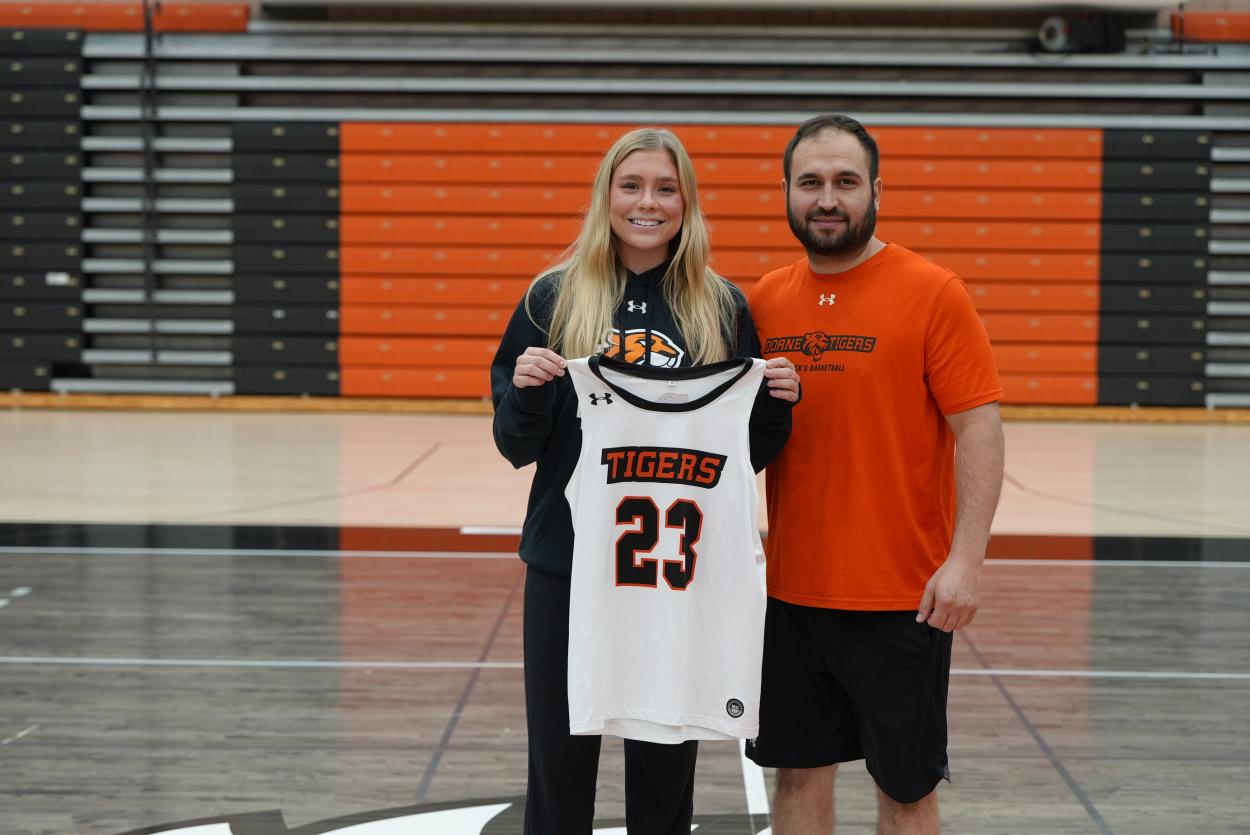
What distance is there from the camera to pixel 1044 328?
45.9 ft

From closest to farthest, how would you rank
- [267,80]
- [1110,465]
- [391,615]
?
[391,615]
[1110,465]
[267,80]

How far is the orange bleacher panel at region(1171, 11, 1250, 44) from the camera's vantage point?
1396cm

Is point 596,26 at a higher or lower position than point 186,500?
higher

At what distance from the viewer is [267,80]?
13.9 metres

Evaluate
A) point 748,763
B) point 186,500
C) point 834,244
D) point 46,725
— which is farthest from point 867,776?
point 186,500

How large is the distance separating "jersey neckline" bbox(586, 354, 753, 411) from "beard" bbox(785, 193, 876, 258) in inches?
9.1

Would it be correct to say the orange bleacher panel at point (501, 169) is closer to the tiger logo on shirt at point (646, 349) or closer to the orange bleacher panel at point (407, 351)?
the orange bleacher panel at point (407, 351)

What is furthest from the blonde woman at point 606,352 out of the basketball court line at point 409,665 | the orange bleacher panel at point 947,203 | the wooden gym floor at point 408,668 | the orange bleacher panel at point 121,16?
the orange bleacher panel at point 121,16

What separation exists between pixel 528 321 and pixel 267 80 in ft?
41.9

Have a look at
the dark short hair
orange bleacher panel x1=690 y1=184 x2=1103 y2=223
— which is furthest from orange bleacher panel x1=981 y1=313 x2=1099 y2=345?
the dark short hair

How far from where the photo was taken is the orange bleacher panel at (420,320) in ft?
46.1

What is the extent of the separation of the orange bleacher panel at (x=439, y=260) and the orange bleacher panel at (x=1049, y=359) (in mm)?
5179

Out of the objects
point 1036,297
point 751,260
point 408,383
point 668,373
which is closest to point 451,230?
point 408,383

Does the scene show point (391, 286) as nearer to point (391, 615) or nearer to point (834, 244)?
point (391, 615)
